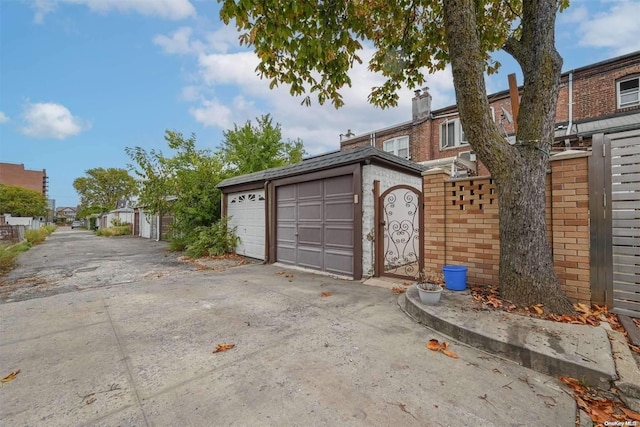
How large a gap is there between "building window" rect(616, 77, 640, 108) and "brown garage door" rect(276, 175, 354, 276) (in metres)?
12.8

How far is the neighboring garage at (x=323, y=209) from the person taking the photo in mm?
6000

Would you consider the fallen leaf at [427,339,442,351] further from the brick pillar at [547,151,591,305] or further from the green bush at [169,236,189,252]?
the green bush at [169,236,189,252]

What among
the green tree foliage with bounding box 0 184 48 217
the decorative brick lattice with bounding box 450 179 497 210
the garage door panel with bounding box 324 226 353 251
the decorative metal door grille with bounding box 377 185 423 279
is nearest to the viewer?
the decorative brick lattice with bounding box 450 179 497 210

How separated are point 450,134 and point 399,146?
302 centimetres

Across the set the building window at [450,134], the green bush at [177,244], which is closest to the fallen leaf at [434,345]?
the green bush at [177,244]

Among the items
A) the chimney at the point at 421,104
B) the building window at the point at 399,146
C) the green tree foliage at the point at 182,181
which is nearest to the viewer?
the green tree foliage at the point at 182,181

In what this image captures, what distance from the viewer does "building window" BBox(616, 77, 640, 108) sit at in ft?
35.6

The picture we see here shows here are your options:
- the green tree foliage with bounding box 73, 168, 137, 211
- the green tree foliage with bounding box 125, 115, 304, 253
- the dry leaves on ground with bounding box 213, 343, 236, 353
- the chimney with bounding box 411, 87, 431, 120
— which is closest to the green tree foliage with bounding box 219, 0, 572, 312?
the dry leaves on ground with bounding box 213, 343, 236, 353

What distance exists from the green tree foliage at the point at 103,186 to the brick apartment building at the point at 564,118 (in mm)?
44222

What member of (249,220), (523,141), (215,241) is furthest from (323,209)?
(215,241)

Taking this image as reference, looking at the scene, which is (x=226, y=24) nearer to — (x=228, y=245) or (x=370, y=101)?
(x=370, y=101)

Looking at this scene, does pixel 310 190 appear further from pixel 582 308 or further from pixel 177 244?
pixel 177 244

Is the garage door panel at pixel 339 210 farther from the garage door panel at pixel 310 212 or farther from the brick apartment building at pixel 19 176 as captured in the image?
the brick apartment building at pixel 19 176

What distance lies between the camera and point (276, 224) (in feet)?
27.4
